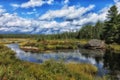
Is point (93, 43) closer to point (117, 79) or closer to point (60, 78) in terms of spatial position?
point (117, 79)

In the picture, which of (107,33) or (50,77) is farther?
(107,33)

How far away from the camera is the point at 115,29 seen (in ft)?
237

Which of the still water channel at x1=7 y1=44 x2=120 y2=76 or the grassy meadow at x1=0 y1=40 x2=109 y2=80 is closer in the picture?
the grassy meadow at x1=0 y1=40 x2=109 y2=80

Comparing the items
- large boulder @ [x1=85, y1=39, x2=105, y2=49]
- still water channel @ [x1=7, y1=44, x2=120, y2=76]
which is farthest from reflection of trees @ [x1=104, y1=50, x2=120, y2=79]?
large boulder @ [x1=85, y1=39, x2=105, y2=49]

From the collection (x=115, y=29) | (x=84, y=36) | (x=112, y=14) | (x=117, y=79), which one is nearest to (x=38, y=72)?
(x=117, y=79)

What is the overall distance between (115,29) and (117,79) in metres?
50.1

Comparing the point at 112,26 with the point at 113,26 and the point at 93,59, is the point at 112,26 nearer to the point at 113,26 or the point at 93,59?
the point at 113,26

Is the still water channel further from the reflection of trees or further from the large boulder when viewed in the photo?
the large boulder

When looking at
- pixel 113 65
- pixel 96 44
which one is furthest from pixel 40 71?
pixel 96 44

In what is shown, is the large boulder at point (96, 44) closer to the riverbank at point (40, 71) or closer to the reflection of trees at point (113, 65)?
the reflection of trees at point (113, 65)

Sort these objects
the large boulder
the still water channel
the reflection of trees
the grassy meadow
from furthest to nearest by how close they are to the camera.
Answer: the large boulder → the still water channel → the reflection of trees → the grassy meadow

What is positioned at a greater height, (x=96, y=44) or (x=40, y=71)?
(x=40, y=71)

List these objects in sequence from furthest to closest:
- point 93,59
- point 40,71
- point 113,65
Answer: point 93,59, point 113,65, point 40,71

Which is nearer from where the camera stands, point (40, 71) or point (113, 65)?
point (40, 71)
